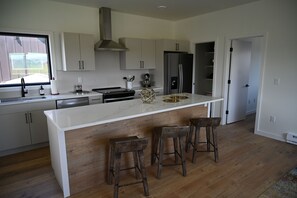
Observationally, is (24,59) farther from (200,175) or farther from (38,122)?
(200,175)

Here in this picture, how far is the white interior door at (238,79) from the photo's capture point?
180 inches

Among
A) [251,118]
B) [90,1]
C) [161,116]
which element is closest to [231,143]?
[161,116]

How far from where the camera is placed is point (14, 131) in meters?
3.20

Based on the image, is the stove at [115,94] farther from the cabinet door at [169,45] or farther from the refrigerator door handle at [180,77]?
the cabinet door at [169,45]

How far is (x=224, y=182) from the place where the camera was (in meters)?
2.43

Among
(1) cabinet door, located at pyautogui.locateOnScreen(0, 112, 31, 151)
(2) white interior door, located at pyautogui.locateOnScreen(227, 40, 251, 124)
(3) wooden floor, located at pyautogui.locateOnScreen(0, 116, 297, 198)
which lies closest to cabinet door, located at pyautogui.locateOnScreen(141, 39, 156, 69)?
(2) white interior door, located at pyautogui.locateOnScreen(227, 40, 251, 124)

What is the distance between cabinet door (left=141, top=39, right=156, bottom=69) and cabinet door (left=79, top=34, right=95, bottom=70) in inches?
51.0

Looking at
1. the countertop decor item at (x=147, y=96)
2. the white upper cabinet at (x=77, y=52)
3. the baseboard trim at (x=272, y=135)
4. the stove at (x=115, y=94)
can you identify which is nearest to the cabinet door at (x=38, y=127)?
the white upper cabinet at (x=77, y=52)

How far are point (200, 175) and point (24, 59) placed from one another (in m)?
3.88

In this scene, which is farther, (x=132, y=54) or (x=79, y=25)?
(x=132, y=54)

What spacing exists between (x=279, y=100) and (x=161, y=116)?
2.53m

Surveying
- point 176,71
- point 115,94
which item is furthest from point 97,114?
point 176,71

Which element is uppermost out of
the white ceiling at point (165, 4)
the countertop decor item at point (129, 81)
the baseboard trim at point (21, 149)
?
the white ceiling at point (165, 4)

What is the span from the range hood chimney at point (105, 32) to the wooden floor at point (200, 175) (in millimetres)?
2366
